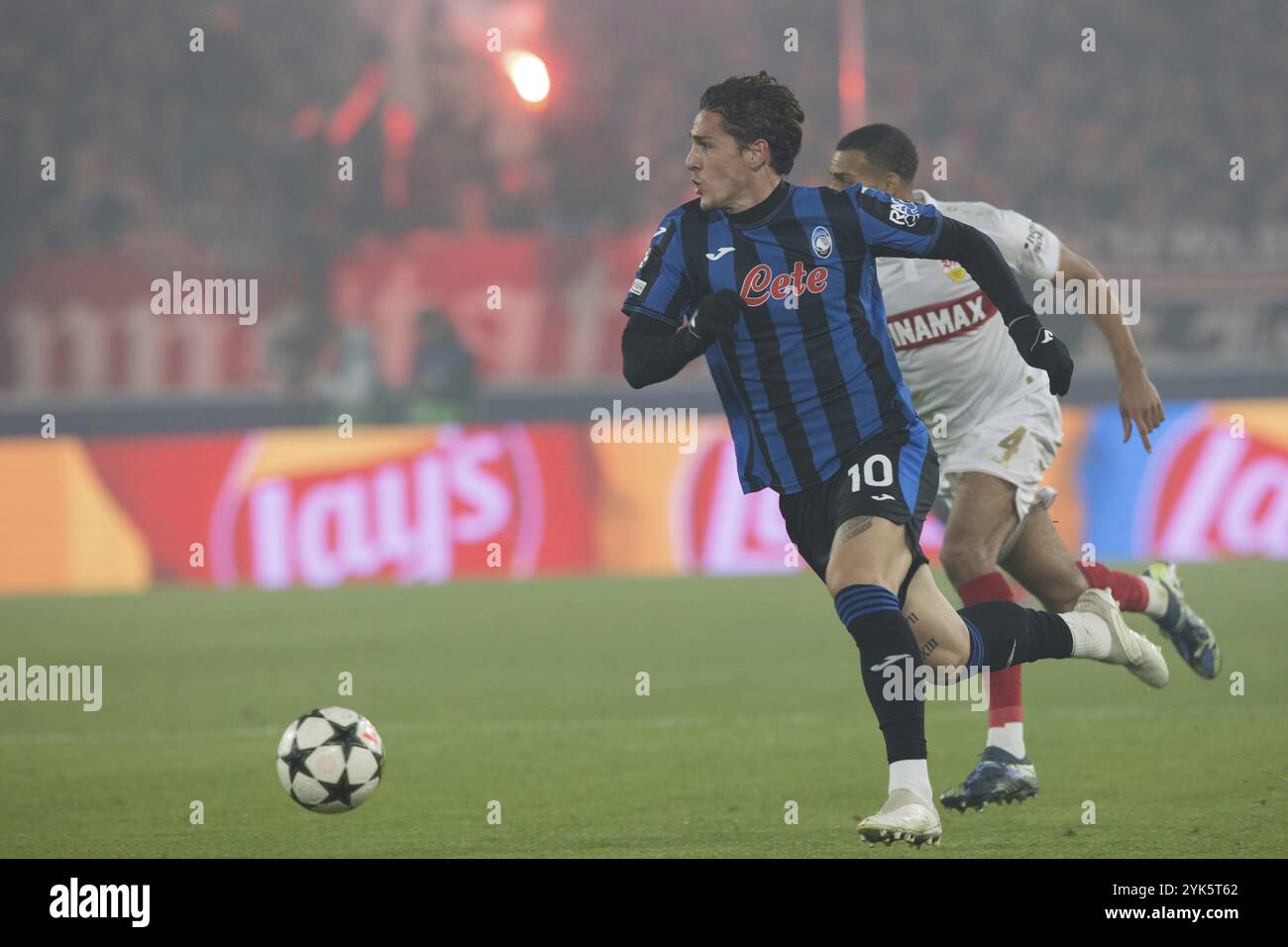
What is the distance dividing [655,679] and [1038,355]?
3.98 meters

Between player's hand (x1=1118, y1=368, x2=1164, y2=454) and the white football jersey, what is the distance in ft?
2.20

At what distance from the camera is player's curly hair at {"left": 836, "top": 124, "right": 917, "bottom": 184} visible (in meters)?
5.61

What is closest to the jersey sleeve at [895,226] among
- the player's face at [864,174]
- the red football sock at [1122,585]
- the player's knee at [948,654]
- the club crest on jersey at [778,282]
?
the club crest on jersey at [778,282]

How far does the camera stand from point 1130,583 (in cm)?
608

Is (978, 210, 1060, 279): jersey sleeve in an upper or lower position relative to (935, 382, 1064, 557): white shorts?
upper

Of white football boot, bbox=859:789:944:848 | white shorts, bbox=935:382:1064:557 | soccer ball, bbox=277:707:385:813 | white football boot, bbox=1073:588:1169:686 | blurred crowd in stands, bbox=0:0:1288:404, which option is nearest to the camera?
white football boot, bbox=859:789:944:848

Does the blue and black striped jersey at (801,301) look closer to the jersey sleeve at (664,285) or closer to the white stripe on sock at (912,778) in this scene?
the jersey sleeve at (664,285)

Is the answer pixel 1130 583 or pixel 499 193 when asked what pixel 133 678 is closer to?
pixel 1130 583

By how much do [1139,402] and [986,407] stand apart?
2.52ft

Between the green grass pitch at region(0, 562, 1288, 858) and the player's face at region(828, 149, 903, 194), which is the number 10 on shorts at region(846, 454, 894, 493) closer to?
the green grass pitch at region(0, 562, 1288, 858)

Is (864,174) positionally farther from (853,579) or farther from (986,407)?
(853,579)

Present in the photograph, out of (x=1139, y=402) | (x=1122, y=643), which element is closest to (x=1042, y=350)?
(x=1139, y=402)

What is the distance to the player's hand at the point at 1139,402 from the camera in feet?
16.8

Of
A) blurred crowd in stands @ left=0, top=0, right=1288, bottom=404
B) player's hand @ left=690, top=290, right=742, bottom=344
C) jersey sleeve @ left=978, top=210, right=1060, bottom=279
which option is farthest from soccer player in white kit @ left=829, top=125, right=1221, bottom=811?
blurred crowd in stands @ left=0, top=0, right=1288, bottom=404
